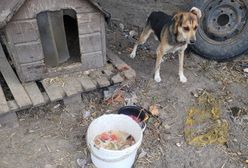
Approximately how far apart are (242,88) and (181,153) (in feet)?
4.43

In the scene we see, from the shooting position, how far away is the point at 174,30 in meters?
3.34

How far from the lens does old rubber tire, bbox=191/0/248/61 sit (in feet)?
13.4

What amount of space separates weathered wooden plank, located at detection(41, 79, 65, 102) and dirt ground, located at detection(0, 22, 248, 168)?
22 cm

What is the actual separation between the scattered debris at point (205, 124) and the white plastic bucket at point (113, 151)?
0.65 m

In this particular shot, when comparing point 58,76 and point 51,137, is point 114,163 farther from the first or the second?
point 58,76

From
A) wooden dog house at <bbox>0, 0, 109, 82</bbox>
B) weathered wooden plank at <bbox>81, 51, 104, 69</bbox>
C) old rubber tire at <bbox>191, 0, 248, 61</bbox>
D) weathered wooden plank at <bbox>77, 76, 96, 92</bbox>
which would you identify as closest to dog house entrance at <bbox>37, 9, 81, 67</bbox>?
wooden dog house at <bbox>0, 0, 109, 82</bbox>

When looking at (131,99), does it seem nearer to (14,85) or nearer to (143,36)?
(143,36)

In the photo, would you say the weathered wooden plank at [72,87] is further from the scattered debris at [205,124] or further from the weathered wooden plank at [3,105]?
the scattered debris at [205,124]

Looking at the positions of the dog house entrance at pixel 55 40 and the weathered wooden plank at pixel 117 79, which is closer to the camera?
the dog house entrance at pixel 55 40

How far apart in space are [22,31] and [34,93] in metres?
0.63

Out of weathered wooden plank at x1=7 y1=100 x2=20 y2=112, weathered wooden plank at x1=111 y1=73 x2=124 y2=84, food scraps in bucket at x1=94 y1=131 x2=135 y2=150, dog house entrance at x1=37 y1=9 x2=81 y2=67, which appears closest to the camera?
food scraps in bucket at x1=94 y1=131 x2=135 y2=150

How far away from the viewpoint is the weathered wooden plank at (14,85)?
10.3 feet

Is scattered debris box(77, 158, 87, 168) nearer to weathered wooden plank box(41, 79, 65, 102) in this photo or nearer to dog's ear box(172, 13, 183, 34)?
weathered wooden plank box(41, 79, 65, 102)

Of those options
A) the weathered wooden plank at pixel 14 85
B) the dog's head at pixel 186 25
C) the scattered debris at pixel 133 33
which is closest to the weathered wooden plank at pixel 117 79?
the dog's head at pixel 186 25
